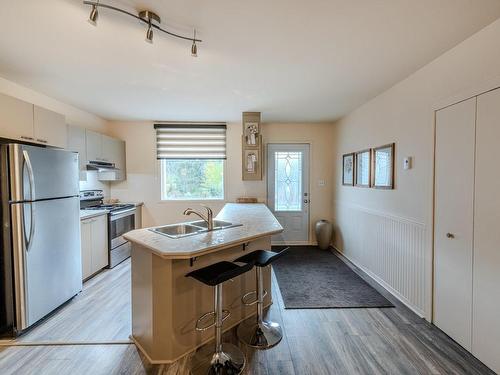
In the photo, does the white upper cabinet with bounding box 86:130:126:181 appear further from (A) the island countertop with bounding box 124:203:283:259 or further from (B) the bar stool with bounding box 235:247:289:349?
(B) the bar stool with bounding box 235:247:289:349

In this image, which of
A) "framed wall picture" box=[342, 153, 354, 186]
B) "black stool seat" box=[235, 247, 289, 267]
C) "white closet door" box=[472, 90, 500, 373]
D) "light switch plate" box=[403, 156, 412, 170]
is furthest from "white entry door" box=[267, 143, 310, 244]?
"white closet door" box=[472, 90, 500, 373]

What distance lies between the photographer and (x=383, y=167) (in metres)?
3.06

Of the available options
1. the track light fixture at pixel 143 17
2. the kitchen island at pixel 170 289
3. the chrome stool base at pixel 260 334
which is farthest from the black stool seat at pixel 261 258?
the track light fixture at pixel 143 17

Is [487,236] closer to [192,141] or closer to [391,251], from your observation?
[391,251]

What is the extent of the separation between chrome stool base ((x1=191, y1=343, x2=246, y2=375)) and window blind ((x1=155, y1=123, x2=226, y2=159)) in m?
3.44

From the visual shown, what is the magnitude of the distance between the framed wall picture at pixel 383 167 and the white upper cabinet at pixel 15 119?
12.9ft

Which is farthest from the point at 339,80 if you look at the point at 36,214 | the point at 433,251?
the point at 36,214

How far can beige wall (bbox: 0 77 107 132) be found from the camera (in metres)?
2.69

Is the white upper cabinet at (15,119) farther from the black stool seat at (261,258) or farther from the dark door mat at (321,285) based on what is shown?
the dark door mat at (321,285)

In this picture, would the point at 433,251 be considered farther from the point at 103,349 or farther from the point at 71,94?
the point at 71,94

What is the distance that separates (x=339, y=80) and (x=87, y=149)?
3.59 metres

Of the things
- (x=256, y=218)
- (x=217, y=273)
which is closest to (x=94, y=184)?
(x=256, y=218)

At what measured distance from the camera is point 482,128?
179cm

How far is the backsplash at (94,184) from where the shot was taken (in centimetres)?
385
